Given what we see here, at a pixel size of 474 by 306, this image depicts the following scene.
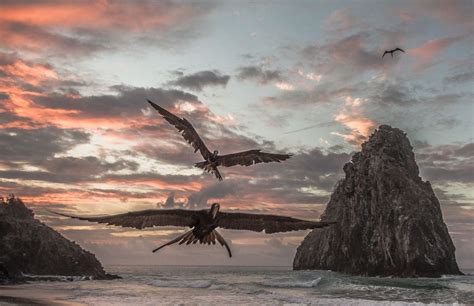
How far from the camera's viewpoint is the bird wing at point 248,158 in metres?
13.1

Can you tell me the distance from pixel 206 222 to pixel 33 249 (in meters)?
Answer: 70.2

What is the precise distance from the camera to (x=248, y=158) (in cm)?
1336

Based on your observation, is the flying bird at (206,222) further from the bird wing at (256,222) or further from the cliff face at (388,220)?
the cliff face at (388,220)

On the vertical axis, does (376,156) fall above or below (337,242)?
above

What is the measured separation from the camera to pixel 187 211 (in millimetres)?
9539

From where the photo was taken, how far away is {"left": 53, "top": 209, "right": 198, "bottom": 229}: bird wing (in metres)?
8.34

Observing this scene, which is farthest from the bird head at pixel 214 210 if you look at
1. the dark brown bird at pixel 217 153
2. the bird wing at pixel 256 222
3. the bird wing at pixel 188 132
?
the bird wing at pixel 188 132

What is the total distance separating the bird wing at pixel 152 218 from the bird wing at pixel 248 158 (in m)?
3.54

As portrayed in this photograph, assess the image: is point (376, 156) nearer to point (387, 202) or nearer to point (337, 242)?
point (387, 202)

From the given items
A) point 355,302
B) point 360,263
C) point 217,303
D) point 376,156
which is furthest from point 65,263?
point 376,156

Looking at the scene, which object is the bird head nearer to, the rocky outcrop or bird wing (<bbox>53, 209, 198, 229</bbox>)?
bird wing (<bbox>53, 209, 198, 229</bbox>)

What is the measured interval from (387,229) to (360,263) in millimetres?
8269

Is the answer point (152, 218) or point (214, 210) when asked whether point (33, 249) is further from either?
point (214, 210)

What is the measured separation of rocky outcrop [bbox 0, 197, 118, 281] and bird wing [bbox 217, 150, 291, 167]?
59.6 meters
